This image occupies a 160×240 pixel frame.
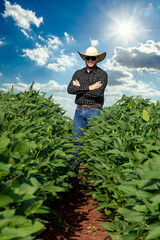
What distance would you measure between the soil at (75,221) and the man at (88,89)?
146 cm

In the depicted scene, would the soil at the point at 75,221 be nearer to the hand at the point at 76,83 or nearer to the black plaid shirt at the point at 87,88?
the black plaid shirt at the point at 87,88

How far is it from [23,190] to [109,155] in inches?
87.8

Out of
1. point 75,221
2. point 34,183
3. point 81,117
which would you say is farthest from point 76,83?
point 34,183

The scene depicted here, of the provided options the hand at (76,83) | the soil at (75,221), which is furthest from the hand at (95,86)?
the soil at (75,221)

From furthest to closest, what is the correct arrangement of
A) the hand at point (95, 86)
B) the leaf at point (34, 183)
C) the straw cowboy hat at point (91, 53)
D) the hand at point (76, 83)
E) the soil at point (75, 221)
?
the straw cowboy hat at point (91, 53) < the hand at point (76, 83) < the hand at point (95, 86) < the soil at point (75, 221) < the leaf at point (34, 183)

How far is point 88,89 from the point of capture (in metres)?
6.04

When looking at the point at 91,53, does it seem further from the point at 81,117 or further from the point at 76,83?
the point at 81,117

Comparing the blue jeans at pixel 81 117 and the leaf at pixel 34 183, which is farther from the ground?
the blue jeans at pixel 81 117

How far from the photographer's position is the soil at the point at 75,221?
3502mm

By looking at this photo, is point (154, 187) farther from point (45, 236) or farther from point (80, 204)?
point (80, 204)

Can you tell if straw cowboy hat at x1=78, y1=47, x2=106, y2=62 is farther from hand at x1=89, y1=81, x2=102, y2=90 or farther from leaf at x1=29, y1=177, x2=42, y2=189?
leaf at x1=29, y1=177, x2=42, y2=189

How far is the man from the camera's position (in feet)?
19.8

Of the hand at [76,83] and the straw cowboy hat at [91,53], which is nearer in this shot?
the hand at [76,83]

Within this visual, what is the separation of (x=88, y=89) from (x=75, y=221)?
3.22 m
